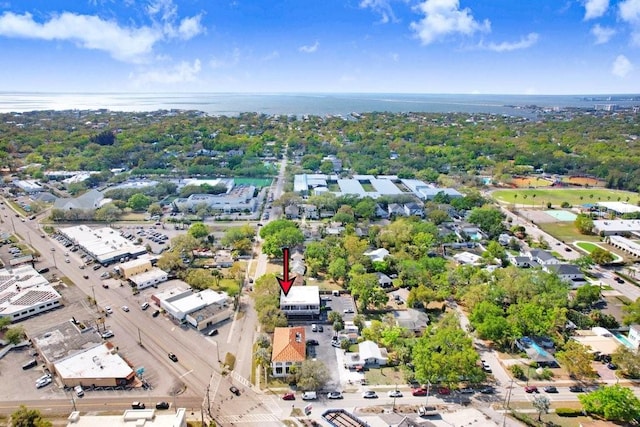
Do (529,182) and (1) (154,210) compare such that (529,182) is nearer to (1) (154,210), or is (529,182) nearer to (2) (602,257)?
(2) (602,257)

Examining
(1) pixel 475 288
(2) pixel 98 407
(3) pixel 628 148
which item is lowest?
(2) pixel 98 407

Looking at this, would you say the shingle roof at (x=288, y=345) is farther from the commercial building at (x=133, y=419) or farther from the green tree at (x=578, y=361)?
the green tree at (x=578, y=361)

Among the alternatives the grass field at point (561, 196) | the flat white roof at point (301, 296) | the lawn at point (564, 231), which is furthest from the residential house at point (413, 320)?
the grass field at point (561, 196)

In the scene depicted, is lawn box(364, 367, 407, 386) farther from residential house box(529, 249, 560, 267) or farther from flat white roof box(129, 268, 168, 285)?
residential house box(529, 249, 560, 267)

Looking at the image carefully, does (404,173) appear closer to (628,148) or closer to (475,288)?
(475,288)

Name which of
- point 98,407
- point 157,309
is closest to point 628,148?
point 157,309

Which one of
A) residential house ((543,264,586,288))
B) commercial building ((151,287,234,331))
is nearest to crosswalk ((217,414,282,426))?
commercial building ((151,287,234,331))

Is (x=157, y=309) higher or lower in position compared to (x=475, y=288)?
lower
